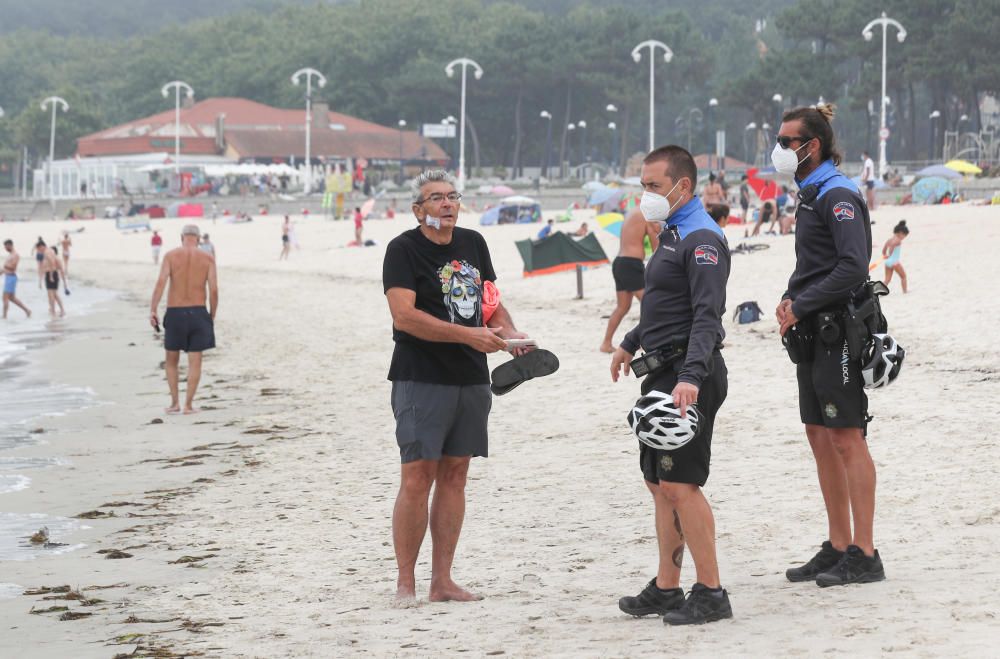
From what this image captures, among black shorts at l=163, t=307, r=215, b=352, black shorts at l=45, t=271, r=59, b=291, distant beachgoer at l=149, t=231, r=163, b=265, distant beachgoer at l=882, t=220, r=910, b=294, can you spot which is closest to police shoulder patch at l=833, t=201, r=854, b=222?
black shorts at l=163, t=307, r=215, b=352

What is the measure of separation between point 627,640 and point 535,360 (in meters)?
1.18

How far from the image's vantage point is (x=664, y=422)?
15.3ft

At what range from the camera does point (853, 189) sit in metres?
5.19

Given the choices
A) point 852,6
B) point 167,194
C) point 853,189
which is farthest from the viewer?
point 852,6

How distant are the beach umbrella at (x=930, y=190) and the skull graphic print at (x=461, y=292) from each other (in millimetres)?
34050

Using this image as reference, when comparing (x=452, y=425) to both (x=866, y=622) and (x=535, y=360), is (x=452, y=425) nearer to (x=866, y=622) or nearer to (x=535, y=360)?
(x=535, y=360)

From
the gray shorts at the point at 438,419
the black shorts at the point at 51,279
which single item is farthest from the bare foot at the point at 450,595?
the black shorts at the point at 51,279

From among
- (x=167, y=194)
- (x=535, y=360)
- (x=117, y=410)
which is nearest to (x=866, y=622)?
(x=535, y=360)

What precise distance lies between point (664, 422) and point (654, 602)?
0.72 metres

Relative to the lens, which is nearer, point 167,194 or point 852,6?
point 167,194

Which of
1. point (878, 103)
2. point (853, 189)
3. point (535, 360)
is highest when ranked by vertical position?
point (878, 103)

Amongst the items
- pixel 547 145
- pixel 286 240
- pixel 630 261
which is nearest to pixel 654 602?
pixel 630 261

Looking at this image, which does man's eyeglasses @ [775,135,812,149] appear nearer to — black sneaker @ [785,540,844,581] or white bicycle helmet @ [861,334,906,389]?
white bicycle helmet @ [861,334,906,389]

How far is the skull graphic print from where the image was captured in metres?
5.39
